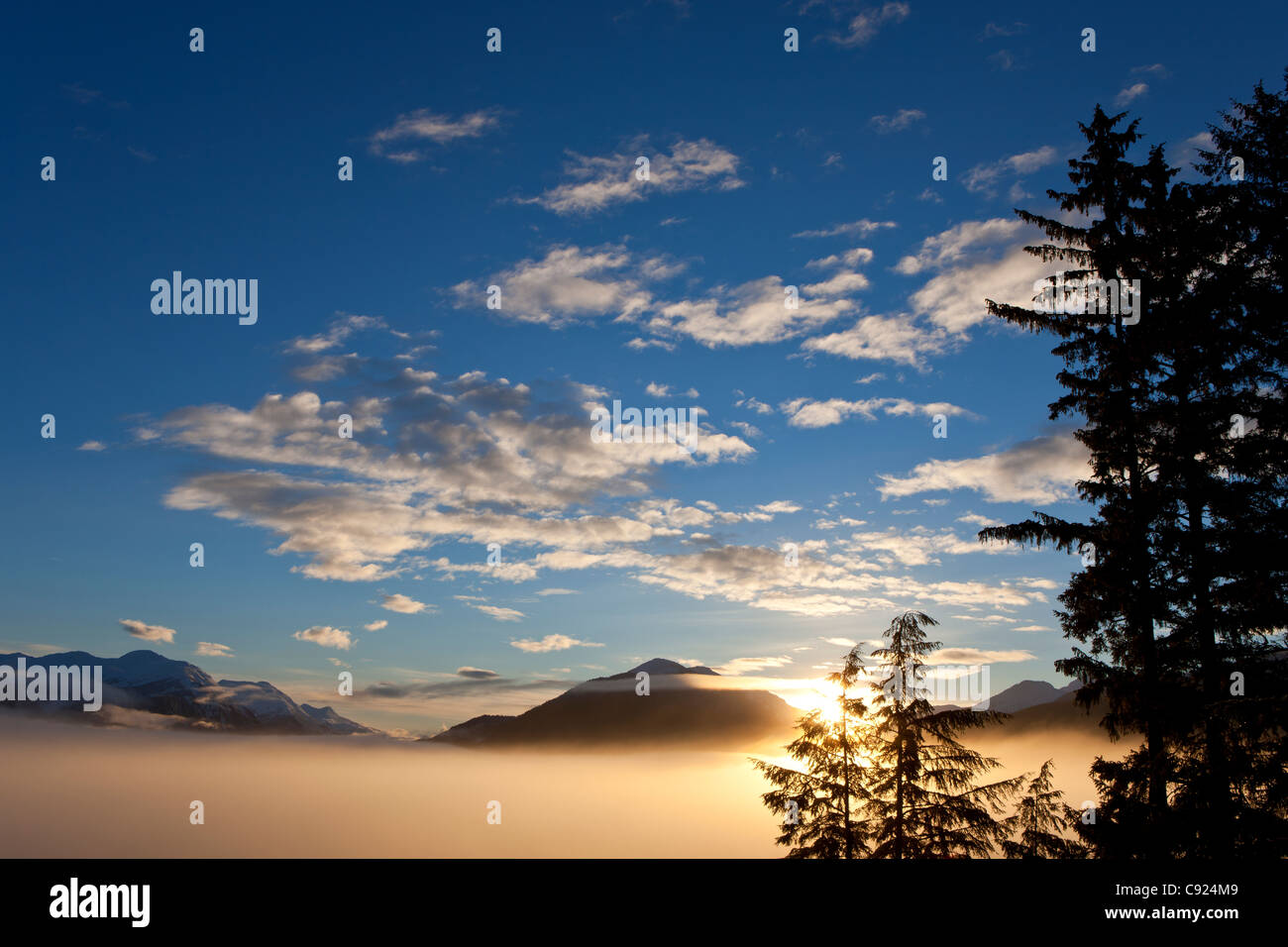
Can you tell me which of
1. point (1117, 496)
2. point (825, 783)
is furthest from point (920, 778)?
point (1117, 496)

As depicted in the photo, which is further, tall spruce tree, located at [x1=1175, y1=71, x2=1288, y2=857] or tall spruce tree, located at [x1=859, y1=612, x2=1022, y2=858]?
tall spruce tree, located at [x1=859, y1=612, x2=1022, y2=858]

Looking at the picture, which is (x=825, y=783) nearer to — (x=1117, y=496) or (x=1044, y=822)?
(x=1044, y=822)

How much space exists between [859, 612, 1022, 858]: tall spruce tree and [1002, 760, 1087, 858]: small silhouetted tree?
1.90 metres

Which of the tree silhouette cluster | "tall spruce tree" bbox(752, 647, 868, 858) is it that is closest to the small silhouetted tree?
the tree silhouette cluster

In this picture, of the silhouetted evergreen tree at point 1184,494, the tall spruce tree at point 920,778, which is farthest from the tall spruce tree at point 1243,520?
the tall spruce tree at point 920,778

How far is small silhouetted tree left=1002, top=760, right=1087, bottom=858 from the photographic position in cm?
2061

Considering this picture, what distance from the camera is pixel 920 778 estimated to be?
27.5 meters

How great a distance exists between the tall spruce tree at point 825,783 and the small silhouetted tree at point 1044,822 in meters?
5.51

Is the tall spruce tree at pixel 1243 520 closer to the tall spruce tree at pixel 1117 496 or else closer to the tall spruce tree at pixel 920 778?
the tall spruce tree at pixel 1117 496

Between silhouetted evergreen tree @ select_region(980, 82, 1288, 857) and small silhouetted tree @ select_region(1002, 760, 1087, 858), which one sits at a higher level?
silhouetted evergreen tree @ select_region(980, 82, 1288, 857)

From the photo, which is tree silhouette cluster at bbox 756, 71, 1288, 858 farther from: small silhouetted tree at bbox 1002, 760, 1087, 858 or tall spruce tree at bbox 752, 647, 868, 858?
tall spruce tree at bbox 752, 647, 868, 858
